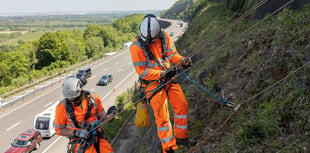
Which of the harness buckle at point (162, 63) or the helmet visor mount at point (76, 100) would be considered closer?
the helmet visor mount at point (76, 100)

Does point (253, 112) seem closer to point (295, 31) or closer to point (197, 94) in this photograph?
point (295, 31)

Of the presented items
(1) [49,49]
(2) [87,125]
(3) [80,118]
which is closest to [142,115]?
(2) [87,125]

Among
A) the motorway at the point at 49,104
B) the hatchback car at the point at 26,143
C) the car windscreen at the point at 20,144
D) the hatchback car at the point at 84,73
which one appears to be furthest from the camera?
the hatchback car at the point at 84,73

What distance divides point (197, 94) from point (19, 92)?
1237 inches

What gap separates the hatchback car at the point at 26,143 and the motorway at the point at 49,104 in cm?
96

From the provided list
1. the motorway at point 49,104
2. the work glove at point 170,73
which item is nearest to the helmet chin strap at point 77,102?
the work glove at point 170,73

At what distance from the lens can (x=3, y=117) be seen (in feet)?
81.7

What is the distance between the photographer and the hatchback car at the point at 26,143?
16.5 meters

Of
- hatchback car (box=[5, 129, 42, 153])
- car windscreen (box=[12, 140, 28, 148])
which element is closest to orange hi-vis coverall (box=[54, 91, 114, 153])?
hatchback car (box=[5, 129, 42, 153])

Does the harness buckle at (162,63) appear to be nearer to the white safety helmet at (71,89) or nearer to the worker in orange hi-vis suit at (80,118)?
the worker in orange hi-vis suit at (80,118)

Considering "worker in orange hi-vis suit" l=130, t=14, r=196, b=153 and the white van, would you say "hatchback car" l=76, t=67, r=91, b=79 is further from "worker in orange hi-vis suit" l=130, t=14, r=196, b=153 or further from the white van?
"worker in orange hi-vis suit" l=130, t=14, r=196, b=153

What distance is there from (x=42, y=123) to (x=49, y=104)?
32.1 ft

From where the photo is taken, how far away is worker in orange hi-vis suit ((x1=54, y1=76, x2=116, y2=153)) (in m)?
4.16

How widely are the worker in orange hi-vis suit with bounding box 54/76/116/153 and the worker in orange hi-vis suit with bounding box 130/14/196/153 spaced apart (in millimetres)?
922
